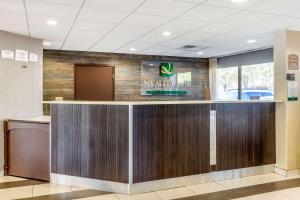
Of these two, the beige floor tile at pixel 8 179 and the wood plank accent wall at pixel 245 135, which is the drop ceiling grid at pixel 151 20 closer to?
the wood plank accent wall at pixel 245 135

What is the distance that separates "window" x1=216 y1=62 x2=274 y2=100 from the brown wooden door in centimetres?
327

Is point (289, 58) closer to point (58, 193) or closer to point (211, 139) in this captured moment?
point (211, 139)

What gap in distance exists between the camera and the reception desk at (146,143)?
→ 377 cm

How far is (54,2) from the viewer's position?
3.38 metres

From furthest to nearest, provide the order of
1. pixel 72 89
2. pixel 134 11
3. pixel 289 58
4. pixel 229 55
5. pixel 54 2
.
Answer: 1. pixel 229 55
2. pixel 72 89
3. pixel 289 58
4. pixel 134 11
5. pixel 54 2

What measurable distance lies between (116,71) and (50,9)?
4.14 m

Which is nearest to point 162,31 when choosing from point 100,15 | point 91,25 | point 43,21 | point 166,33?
point 166,33

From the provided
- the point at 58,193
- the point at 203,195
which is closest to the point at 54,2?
the point at 58,193

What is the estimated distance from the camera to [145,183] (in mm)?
3834

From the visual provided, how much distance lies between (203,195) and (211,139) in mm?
898

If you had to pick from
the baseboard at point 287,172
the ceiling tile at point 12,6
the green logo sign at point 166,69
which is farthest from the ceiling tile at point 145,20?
the green logo sign at point 166,69

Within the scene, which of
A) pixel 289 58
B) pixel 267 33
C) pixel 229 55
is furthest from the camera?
pixel 229 55

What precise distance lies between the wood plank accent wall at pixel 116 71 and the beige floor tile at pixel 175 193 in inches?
153

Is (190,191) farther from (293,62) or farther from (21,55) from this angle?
(21,55)
